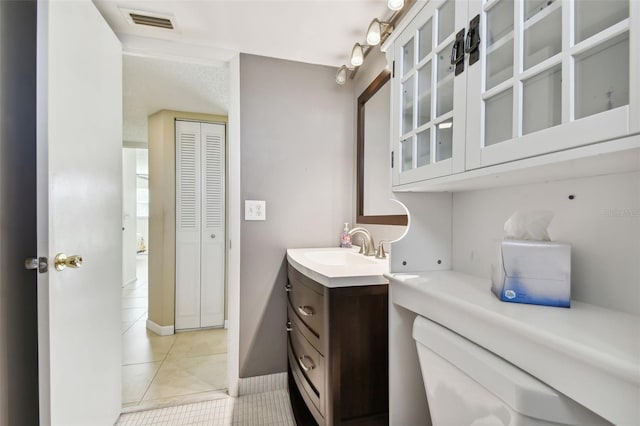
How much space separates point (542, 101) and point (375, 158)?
3.96 ft

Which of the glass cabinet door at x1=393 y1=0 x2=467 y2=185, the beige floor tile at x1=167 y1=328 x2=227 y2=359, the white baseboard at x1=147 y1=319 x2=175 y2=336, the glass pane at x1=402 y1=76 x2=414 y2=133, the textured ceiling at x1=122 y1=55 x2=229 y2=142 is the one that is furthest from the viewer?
the white baseboard at x1=147 y1=319 x2=175 y2=336

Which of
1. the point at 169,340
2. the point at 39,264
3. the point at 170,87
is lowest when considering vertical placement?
the point at 169,340

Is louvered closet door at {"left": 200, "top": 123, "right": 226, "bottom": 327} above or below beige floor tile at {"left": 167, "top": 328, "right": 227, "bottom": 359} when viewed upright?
above

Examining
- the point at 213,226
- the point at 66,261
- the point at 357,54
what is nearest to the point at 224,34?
the point at 357,54

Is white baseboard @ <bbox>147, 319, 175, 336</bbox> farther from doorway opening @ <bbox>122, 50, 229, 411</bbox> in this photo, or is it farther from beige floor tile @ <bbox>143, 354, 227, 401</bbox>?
beige floor tile @ <bbox>143, 354, 227, 401</bbox>

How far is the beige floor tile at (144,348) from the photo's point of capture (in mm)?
2250

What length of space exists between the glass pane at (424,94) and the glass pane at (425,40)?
5cm

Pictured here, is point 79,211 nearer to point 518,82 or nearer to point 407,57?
point 407,57

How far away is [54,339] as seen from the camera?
1.02 m

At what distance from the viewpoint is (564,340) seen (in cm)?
46

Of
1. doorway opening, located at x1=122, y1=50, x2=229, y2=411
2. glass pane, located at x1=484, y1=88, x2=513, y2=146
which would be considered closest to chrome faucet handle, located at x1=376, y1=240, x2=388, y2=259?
glass pane, located at x1=484, y1=88, x2=513, y2=146

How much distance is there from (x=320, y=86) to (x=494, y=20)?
1.43 metres

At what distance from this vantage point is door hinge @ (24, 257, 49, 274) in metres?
0.96

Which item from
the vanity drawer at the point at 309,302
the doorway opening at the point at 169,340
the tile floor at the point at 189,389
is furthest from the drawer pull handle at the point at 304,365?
the doorway opening at the point at 169,340
